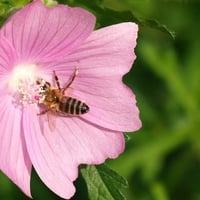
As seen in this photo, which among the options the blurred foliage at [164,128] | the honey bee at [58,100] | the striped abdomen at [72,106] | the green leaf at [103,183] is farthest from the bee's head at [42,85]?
the blurred foliage at [164,128]

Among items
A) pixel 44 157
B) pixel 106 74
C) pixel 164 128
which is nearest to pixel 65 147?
pixel 44 157

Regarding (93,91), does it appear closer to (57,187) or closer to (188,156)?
(57,187)

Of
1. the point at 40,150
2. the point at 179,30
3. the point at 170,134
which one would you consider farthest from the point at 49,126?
the point at 179,30

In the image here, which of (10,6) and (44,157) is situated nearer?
(10,6)

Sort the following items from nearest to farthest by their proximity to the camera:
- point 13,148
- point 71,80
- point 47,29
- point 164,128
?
1. point 47,29
2. point 13,148
3. point 71,80
4. point 164,128

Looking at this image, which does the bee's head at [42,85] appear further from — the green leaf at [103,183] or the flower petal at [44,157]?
the green leaf at [103,183]

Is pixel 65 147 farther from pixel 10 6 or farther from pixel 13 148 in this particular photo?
pixel 10 6
